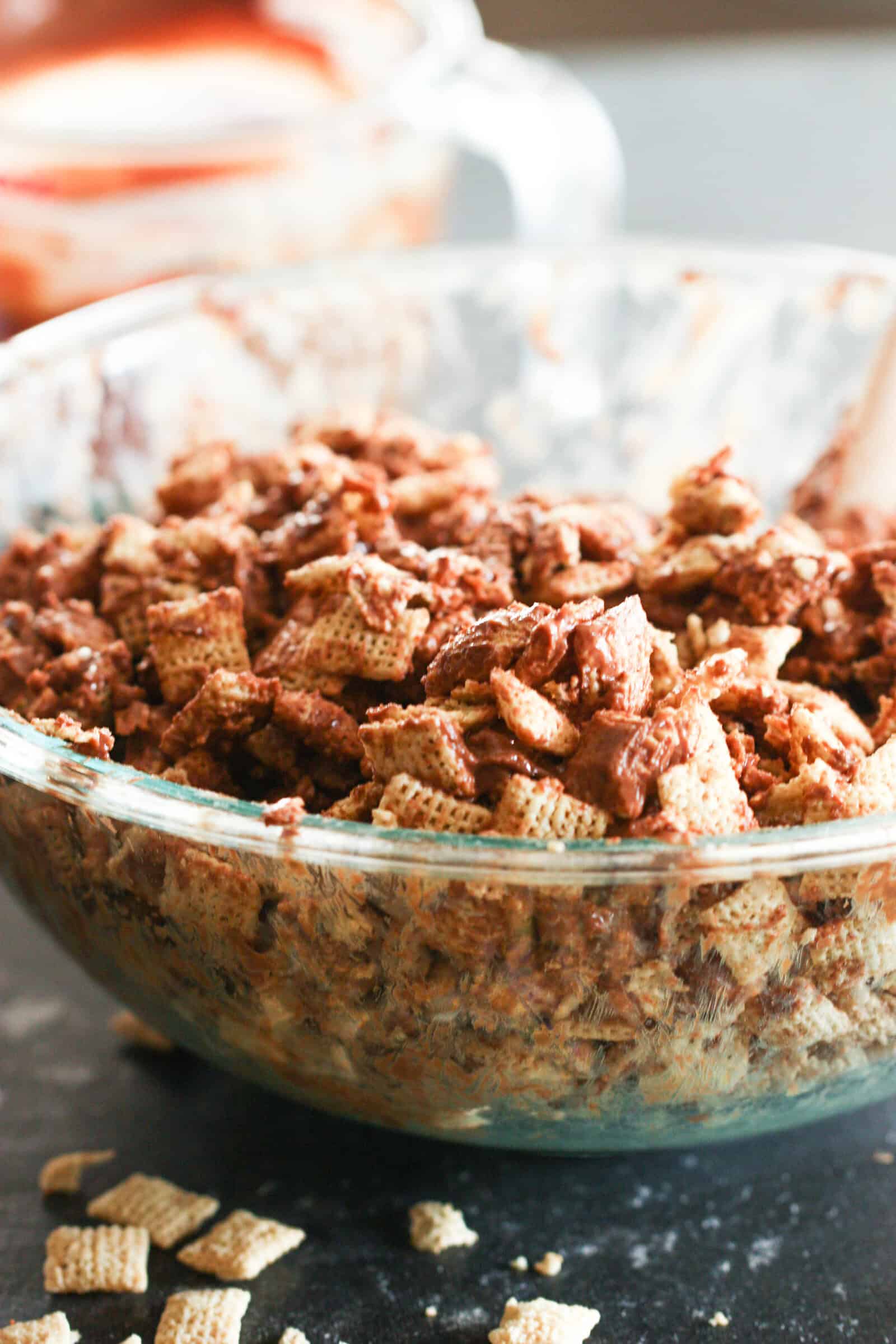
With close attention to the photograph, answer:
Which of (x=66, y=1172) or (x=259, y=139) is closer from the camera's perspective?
(x=66, y=1172)

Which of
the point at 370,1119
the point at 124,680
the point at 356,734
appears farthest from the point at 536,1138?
the point at 124,680

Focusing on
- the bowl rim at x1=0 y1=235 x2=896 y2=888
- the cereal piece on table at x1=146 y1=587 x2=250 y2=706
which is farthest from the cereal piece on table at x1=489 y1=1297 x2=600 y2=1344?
the cereal piece on table at x1=146 y1=587 x2=250 y2=706

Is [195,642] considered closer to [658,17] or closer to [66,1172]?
[66,1172]

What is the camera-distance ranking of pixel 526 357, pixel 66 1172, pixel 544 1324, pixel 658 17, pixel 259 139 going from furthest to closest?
pixel 658 17, pixel 259 139, pixel 526 357, pixel 66 1172, pixel 544 1324

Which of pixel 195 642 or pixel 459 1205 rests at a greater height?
pixel 195 642

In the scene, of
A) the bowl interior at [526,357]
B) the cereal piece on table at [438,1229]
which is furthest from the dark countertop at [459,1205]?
the bowl interior at [526,357]

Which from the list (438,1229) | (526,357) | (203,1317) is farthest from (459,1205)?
(526,357)
